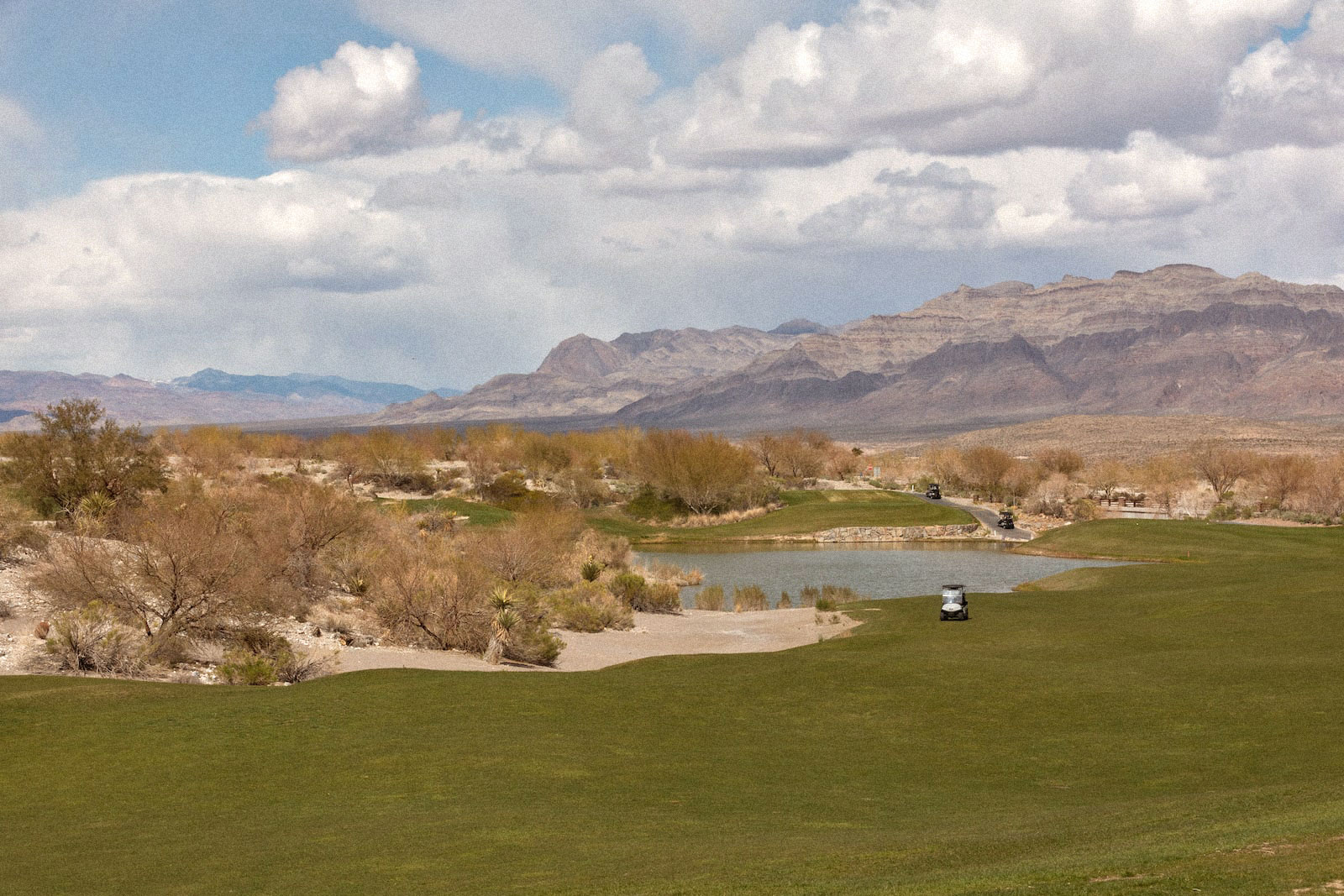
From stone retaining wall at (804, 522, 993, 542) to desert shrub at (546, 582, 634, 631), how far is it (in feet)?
130

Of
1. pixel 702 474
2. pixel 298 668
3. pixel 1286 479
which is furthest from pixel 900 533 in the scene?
pixel 298 668

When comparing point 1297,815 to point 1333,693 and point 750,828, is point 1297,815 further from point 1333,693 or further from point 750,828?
point 1333,693

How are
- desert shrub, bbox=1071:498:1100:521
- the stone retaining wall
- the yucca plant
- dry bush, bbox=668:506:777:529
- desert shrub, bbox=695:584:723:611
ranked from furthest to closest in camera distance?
dry bush, bbox=668:506:777:529
desert shrub, bbox=1071:498:1100:521
the stone retaining wall
desert shrub, bbox=695:584:723:611
the yucca plant

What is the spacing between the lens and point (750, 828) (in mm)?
14531

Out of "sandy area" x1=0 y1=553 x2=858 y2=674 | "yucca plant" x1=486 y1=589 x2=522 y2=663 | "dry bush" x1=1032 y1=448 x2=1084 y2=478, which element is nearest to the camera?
"sandy area" x1=0 y1=553 x2=858 y2=674

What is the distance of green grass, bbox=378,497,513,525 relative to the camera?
256 feet

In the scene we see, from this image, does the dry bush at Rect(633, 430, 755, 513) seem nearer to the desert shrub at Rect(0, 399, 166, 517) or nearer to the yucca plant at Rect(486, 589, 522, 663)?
the desert shrub at Rect(0, 399, 166, 517)

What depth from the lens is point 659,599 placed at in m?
44.4

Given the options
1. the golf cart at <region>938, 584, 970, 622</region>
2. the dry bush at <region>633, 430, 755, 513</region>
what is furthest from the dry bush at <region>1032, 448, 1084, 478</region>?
the golf cart at <region>938, 584, 970, 622</region>

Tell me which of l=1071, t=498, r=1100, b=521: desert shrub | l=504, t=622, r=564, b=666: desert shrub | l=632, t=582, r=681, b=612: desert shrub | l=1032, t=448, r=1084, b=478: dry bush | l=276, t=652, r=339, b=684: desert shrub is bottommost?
l=1071, t=498, r=1100, b=521: desert shrub

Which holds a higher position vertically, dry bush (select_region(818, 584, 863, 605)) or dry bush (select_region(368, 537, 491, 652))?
dry bush (select_region(368, 537, 491, 652))

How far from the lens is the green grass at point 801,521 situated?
82.1 metres

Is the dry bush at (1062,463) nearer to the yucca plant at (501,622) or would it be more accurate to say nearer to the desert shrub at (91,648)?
the yucca plant at (501,622)

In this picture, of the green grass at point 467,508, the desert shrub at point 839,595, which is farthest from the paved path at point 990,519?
the green grass at point 467,508
